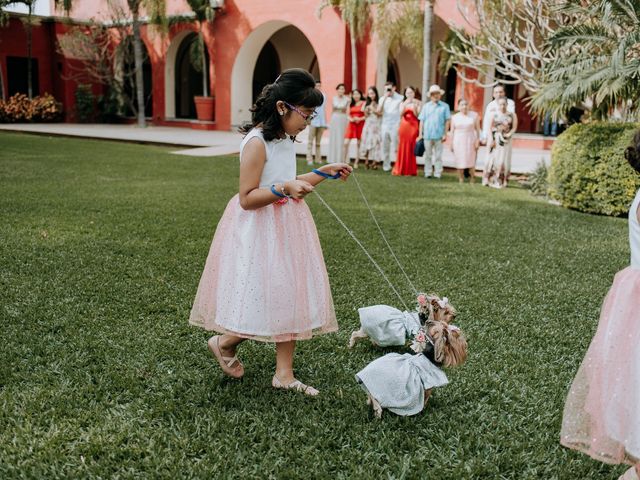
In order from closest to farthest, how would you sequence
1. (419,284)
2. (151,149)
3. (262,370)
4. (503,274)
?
(262,370), (419,284), (503,274), (151,149)

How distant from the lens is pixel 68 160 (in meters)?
11.8

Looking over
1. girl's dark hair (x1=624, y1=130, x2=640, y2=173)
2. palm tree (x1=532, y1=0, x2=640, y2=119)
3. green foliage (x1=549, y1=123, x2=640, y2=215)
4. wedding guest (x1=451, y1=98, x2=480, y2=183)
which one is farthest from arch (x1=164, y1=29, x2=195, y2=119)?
girl's dark hair (x1=624, y1=130, x2=640, y2=173)

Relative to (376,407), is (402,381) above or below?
above

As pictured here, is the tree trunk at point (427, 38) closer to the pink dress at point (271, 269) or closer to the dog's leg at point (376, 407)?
the pink dress at point (271, 269)

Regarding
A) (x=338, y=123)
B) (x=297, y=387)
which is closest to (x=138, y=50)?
(x=338, y=123)

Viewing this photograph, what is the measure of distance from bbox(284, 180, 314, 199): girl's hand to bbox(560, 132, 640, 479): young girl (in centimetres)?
119

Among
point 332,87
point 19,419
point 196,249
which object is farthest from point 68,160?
point 19,419

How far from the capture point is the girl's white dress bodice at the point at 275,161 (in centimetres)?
284

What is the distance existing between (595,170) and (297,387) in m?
6.53

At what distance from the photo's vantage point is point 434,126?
11031mm

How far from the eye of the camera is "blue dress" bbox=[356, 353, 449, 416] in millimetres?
2738

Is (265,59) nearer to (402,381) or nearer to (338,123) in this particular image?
(338,123)

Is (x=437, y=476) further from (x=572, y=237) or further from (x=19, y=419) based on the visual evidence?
(x=572, y=237)

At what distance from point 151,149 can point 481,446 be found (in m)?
13.6
